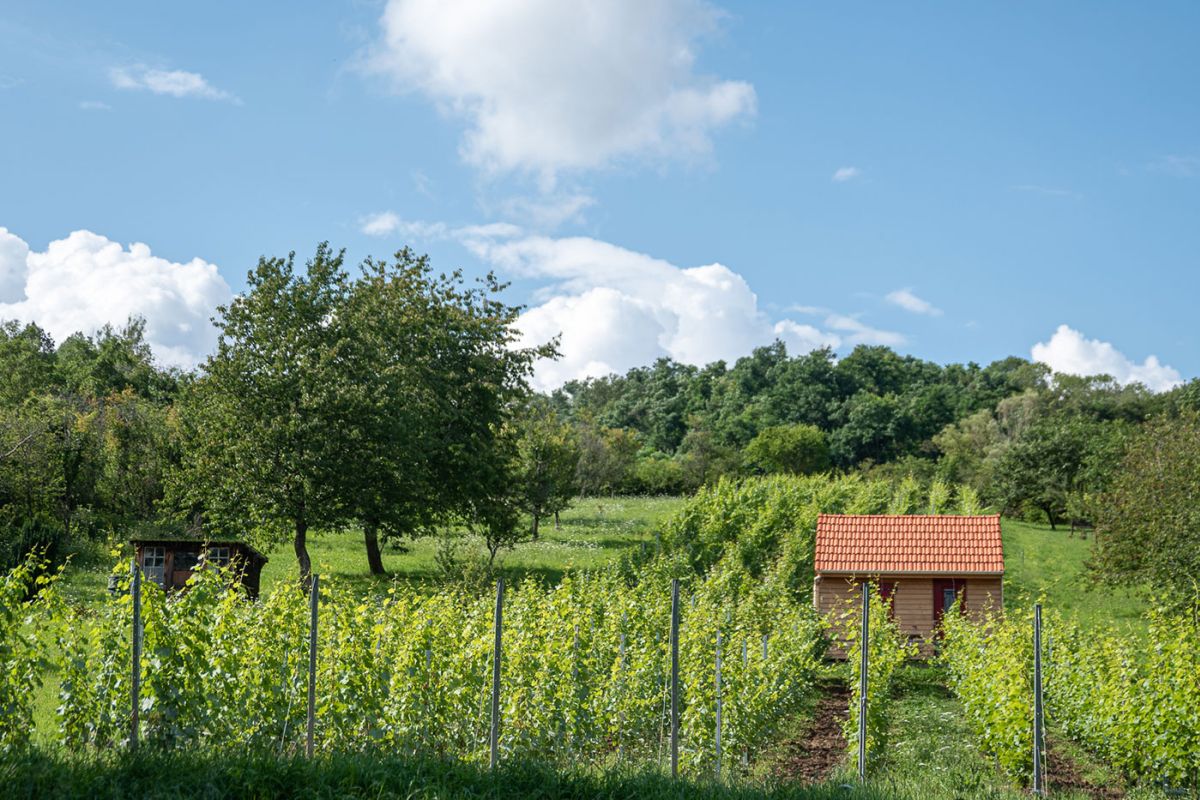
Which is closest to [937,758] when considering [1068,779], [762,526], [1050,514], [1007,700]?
[1007,700]

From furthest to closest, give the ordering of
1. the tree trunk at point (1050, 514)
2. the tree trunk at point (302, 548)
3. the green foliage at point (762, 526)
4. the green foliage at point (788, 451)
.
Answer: the green foliage at point (788, 451) < the tree trunk at point (1050, 514) < the green foliage at point (762, 526) < the tree trunk at point (302, 548)

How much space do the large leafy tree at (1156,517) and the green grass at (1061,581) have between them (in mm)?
982

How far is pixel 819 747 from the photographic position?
12383 mm

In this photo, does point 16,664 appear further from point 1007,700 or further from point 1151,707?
point 1151,707

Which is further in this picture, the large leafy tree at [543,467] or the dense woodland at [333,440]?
the large leafy tree at [543,467]

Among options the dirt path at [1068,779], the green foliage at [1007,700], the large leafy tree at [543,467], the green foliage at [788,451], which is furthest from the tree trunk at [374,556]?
the green foliage at [788,451]

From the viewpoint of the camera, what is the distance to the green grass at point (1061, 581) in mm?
24344

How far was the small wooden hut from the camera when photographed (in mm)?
→ 20812

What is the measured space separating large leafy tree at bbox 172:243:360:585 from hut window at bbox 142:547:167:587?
8.70 ft

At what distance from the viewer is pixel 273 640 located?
7.94 metres

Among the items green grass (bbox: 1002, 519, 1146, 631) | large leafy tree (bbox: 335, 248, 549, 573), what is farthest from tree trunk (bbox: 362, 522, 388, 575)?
green grass (bbox: 1002, 519, 1146, 631)

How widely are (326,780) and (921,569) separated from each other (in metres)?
17.0

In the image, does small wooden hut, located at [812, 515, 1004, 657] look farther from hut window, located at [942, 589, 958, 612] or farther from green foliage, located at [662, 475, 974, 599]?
green foliage, located at [662, 475, 974, 599]

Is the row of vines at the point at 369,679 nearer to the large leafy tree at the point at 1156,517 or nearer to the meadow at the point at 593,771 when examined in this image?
the meadow at the point at 593,771
